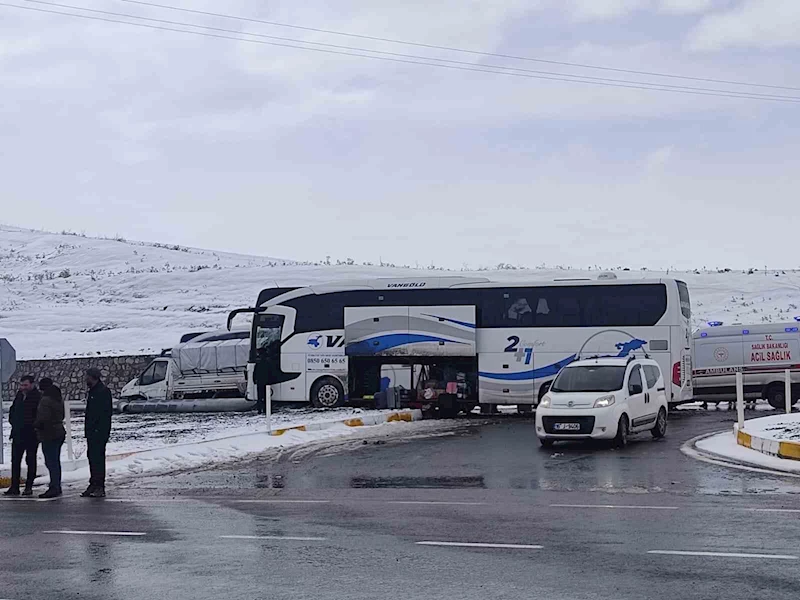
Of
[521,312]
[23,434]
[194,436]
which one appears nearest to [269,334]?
[521,312]

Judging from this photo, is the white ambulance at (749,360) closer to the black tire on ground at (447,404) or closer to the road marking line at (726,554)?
the black tire on ground at (447,404)

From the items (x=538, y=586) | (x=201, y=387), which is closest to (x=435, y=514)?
(x=538, y=586)

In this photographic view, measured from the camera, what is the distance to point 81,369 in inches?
1775

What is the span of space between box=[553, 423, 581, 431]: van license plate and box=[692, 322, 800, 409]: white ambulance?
43.5 feet

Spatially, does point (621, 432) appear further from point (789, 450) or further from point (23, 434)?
point (23, 434)

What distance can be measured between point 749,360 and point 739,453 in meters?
15.0

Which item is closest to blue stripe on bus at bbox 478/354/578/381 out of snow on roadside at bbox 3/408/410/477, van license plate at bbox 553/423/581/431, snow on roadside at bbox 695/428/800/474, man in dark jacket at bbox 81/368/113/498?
snow on roadside at bbox 3/408/410/477

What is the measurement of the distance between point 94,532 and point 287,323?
73.8 ft

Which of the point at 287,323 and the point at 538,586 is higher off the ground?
the point at 287,323

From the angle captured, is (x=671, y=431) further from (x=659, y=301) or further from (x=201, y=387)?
(x=201, y=387)

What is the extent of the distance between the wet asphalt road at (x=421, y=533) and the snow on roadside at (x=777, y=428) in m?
1.73

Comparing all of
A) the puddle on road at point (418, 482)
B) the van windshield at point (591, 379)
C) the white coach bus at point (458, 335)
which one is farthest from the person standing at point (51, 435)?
the white coach bus at point (458, 335)

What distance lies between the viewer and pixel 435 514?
12828 millimetres

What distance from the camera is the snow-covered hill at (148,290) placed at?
53438mm
